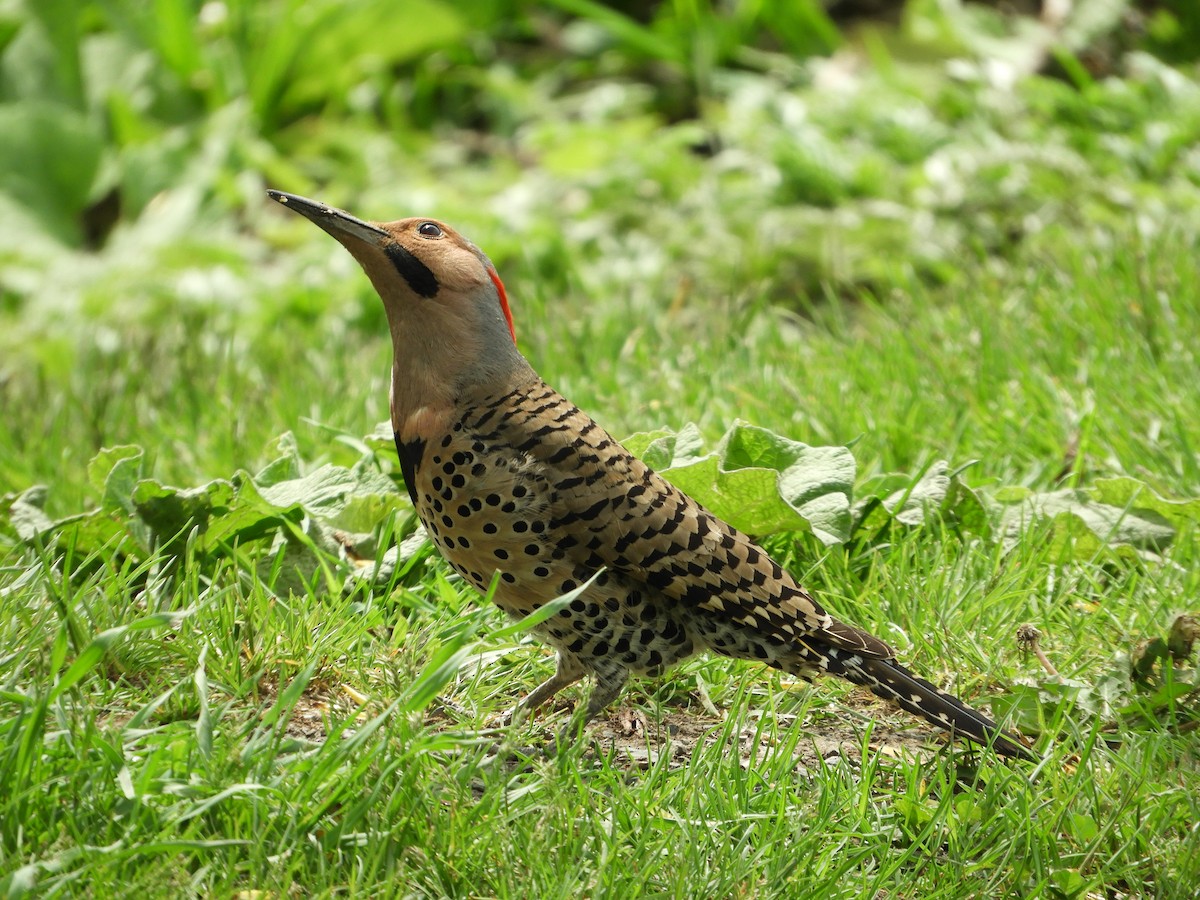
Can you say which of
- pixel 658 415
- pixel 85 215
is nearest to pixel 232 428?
pixel 658 415

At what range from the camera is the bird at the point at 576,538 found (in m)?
3.18

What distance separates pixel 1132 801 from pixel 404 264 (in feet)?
6.98

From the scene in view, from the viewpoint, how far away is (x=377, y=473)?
4211 mm

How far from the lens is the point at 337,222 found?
11.0 ft

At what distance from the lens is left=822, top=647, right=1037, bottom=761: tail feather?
10.2ft

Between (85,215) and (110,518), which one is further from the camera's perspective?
(85,215)

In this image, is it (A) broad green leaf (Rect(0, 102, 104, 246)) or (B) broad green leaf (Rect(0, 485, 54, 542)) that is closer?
(B) broad green leaf (Rect(0, 485, 54, 542))

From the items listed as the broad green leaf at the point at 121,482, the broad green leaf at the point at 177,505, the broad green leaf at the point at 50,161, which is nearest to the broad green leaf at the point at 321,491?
the broad green leaf at the point at 177,505

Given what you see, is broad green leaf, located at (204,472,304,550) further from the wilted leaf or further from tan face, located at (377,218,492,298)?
the wilted leaf

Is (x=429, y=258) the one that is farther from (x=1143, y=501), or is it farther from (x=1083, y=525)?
(x=1143, y=501)

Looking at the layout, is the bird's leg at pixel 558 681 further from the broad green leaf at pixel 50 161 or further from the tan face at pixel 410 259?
the broad green leaf at pixel 50 161

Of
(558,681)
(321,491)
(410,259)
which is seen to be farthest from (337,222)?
(558,681)

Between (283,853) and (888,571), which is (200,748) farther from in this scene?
(888,571)

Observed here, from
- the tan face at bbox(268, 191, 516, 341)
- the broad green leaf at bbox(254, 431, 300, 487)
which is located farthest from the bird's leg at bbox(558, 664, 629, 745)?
the broad green leaf at bbox(254, 431, 300, 487)
